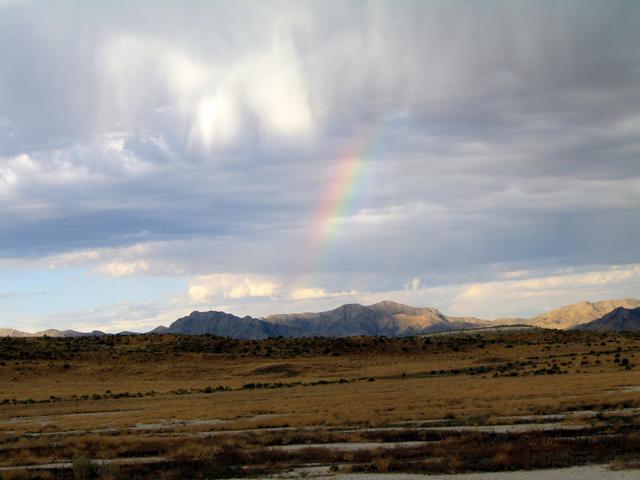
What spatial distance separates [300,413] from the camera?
40.5 metres

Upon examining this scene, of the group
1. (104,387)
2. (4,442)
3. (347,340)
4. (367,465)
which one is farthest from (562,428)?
(347,340)

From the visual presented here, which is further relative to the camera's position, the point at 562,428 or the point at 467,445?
the point at 562,428

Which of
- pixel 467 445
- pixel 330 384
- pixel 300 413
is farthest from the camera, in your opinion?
pixel 330 384

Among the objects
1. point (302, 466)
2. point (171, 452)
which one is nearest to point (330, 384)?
point (171, 452)

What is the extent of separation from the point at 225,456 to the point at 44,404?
38.3 meters

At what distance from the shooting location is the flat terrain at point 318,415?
23234 mm

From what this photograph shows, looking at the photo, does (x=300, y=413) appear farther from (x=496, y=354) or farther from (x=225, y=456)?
(x=496, y=354)

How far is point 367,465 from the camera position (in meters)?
22.1

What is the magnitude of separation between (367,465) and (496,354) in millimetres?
77974

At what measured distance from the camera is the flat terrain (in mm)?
23234

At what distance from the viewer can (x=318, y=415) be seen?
1501 inches

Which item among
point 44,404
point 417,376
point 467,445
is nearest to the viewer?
point 467,445

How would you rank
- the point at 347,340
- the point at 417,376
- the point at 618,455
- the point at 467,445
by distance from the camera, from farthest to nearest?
the point at 347,340 → the point at 417,376 → the point at 467,445 → the point at 618,455

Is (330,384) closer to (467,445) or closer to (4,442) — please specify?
(4,442)
